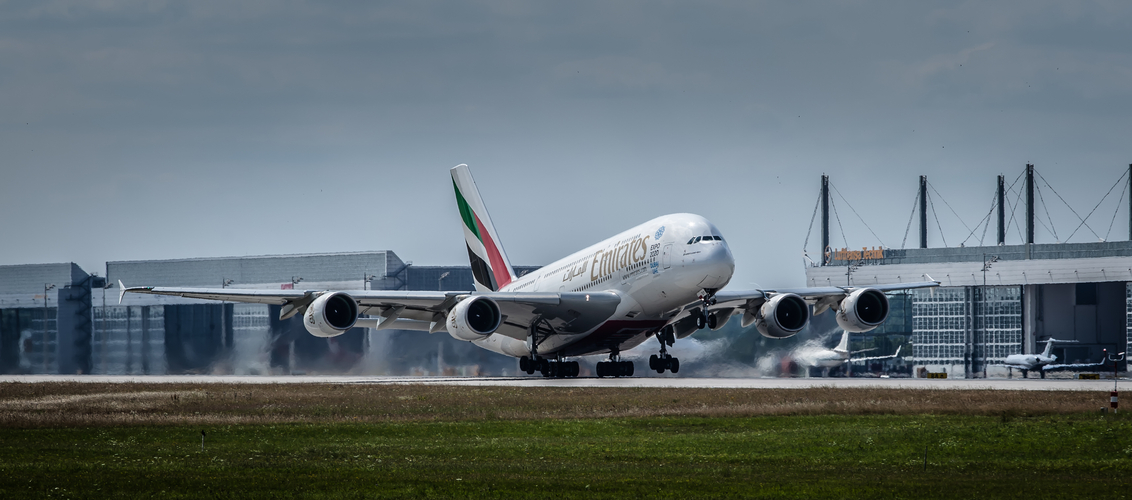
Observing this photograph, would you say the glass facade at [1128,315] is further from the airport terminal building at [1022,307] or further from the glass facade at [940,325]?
the glass facade at [940,325]

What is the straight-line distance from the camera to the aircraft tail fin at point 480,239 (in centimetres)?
6397

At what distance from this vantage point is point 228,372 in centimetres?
7281

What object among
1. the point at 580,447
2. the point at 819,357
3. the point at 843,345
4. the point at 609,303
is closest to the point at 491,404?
the point at 580,447

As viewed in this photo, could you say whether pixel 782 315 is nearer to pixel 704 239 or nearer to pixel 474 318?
pixel 704 239

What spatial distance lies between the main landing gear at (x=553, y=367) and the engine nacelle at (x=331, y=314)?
10147mm

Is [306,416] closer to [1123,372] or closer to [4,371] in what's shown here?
[4,371]

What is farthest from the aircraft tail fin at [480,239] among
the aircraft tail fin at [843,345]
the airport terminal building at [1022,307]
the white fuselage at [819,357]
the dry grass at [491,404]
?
the airport terminal building at [1022,307]

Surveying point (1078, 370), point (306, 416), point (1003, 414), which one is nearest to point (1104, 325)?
point (1078, 370)

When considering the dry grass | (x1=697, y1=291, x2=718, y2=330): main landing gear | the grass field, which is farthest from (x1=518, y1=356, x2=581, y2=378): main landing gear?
the grass field

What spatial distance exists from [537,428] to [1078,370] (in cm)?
6598

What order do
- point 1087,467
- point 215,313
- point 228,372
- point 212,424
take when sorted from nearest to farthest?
point 1087,467 → point 212,424 → point 228,372 → point 215,313

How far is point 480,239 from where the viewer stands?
65.3m

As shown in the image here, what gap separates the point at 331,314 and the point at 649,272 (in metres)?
13.0

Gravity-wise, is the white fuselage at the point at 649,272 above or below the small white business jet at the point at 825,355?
above
